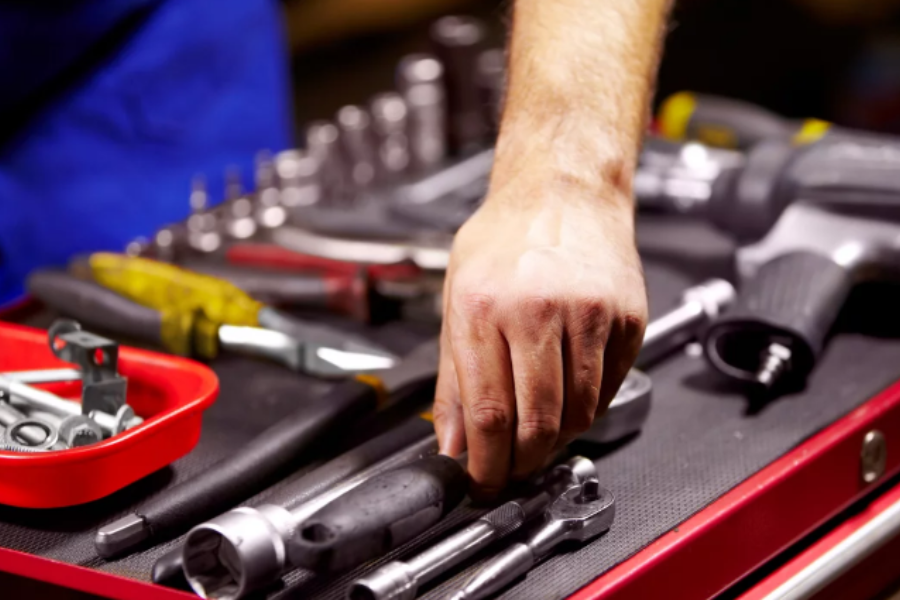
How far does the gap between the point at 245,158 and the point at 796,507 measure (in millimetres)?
709

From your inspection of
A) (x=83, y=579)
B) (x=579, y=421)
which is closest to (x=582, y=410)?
(x=579, y=421)

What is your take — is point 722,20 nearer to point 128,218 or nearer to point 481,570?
point 128,218

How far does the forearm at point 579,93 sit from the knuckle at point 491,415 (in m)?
0.10

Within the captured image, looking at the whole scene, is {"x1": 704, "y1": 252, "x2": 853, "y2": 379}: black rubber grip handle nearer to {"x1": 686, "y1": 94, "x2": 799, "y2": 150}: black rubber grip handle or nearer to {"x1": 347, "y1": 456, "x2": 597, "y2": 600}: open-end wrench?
{"x1": 347, "y1": 456, "x2": 597, "y2": 600}: open-end wrench

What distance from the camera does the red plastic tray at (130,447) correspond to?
1.50 feet

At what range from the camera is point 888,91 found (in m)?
1.84

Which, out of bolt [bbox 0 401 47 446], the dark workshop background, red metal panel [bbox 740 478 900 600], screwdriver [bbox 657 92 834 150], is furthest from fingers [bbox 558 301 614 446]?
the dark workshop background

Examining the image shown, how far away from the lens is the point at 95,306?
675 millimetres

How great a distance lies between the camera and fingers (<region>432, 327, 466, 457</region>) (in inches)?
18.9

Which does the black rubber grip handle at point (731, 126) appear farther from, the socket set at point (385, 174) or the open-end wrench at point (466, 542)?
the open-end wrench at point (466, 542)

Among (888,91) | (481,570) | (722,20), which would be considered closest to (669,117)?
(481,570)

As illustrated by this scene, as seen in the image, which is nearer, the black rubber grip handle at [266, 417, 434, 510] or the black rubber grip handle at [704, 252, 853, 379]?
the black rubber grip handle at [266, 417, 434, 510]

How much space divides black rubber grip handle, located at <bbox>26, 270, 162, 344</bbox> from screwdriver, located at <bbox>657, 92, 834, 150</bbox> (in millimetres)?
539

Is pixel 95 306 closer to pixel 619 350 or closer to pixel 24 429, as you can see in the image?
pixel 24 429
